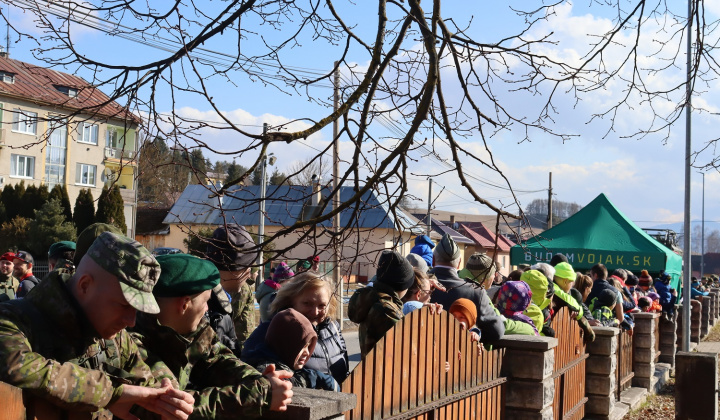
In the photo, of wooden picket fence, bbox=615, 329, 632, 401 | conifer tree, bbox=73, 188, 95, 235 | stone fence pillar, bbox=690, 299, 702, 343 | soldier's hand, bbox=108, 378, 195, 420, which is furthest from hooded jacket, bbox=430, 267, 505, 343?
conifer tree, bbox=73, 188, 95, 235

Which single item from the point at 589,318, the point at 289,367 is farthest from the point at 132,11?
the point at 589,318

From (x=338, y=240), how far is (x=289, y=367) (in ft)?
3.92

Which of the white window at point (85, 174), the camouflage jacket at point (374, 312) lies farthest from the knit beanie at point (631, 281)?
the white window at point (85, 174)

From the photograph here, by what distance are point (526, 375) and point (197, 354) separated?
142 inches

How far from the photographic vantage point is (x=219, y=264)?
4.43m

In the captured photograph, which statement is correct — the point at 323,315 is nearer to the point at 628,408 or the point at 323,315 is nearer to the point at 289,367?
the point at 289,367

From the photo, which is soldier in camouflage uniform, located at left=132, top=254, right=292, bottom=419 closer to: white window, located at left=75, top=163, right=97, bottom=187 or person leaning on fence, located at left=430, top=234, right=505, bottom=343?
person leaning on fence, located at left=430, top=234, right=505, bottom=343

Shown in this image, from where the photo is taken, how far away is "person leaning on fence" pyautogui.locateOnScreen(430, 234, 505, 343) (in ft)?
17.9

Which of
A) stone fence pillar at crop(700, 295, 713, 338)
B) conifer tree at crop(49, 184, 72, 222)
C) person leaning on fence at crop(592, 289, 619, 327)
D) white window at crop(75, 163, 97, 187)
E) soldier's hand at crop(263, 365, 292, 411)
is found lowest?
stone fence pillar at crop(700, 295, 713, 338)

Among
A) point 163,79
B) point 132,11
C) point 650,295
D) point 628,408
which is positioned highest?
point 132,11

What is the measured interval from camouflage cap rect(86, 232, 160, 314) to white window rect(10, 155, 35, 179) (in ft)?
168

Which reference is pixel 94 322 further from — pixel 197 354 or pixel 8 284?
pixel 8 284

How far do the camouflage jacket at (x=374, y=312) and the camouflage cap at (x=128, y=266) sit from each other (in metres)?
2.12

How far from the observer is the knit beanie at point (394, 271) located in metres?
4.65
